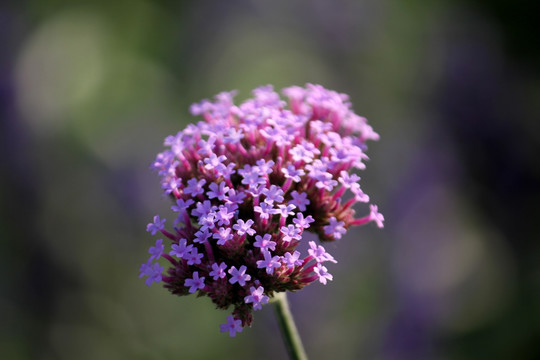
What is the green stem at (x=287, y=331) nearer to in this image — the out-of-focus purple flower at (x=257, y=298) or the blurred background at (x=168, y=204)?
the out-of-focus purple flower at (x=257, y=298)

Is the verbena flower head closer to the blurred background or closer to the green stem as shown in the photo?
the green stem

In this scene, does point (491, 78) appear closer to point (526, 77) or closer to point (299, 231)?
point (526, 77)

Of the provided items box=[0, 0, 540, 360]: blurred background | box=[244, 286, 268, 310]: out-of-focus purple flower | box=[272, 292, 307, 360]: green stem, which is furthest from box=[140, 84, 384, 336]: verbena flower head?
box=[0, 0, 540, 360]: blurred background

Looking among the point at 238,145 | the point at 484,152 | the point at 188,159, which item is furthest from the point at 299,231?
the point at 484,152

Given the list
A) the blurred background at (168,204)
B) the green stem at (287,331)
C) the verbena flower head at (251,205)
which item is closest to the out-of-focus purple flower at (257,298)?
the verbena flower head at (251,205)

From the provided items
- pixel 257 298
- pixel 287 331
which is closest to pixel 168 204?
pixel 287 331
